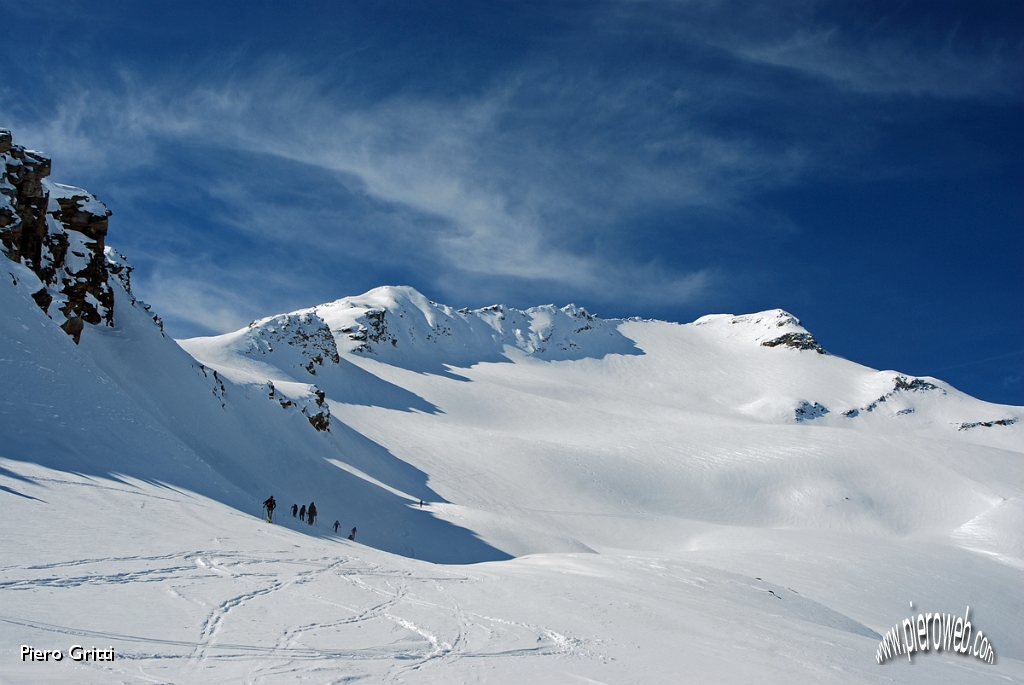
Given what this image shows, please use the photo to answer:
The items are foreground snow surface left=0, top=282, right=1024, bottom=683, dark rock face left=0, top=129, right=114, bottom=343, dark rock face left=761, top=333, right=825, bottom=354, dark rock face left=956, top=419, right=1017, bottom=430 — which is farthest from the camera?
dark rock face left=761, top=333, right=825, bottom=354

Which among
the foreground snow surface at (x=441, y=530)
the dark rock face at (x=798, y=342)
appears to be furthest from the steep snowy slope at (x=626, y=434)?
the dark rock face at (x=798, y=342)

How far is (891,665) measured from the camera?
33.1 feet

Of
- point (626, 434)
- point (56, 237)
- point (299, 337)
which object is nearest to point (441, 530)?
point (56, 237)

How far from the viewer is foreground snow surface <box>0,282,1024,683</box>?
709 centimetres

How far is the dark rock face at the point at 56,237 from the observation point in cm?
2459

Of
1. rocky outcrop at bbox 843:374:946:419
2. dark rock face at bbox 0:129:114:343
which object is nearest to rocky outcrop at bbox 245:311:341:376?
dark rock face at bbox 0:129:114:343

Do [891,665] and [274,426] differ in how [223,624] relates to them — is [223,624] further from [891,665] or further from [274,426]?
[274,426]

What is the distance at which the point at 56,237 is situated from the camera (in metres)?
27.8

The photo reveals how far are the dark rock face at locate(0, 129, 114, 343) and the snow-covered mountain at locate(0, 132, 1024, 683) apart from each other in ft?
0.38

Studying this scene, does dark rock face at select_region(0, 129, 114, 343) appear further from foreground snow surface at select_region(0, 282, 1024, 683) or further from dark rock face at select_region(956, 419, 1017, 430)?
dark rock face at select_region(956, 419, 1017, 430)

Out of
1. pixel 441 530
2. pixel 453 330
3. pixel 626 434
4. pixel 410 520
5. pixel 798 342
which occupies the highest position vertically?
pixel 798 342

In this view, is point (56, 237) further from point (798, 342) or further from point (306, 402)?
point (798, 342)

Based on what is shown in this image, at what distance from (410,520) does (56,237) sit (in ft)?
70.0

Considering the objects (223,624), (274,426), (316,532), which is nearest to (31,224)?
(274,426)
